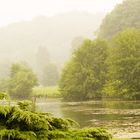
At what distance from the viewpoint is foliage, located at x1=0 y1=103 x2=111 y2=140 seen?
11984 mm

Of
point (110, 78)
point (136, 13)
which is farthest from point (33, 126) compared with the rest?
point (136, 13)

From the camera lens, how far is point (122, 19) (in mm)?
94750

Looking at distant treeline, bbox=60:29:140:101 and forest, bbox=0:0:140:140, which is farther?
distant treeline, bbox=60:29:140:101

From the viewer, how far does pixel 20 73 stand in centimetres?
9581

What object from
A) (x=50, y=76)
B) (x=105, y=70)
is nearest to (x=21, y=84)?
(x=105, y=70)

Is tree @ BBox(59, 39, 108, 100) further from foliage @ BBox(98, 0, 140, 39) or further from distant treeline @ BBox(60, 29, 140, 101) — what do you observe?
foliage @ BBox(98, 0, 140, 39)

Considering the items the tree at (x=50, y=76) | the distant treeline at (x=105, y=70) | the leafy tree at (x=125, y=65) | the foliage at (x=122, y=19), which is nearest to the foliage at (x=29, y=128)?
the distant treeline at (x=105, y=70)

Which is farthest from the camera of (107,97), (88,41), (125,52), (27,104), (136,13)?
(136,13)

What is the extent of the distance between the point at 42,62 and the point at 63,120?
16250cm

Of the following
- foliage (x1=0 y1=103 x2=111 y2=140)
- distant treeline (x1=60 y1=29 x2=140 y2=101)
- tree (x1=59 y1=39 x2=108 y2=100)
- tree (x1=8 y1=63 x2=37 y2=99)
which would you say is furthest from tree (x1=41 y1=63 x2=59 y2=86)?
foliage (x1=0 y1=103 x2=111 y2=140)

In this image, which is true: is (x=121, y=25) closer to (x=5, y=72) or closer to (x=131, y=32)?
(x=131, y=32)

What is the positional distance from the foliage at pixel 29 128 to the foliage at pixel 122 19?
79262 millimetres

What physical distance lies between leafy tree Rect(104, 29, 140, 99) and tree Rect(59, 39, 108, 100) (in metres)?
6.51

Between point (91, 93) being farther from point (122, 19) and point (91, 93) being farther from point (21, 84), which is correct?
point (122, 19)
